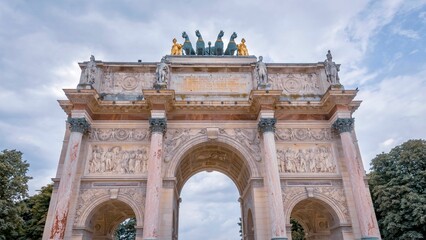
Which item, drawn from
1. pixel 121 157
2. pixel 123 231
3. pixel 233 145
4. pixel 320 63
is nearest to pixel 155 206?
pixel 121 157

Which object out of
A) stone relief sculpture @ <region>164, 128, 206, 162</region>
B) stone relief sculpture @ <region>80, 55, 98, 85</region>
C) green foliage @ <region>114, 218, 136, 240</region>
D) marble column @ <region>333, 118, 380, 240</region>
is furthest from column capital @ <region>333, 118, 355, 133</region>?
green foliage @ <region>114, 218, 136, 240</region>

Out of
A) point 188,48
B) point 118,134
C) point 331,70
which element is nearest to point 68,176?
point 118,134

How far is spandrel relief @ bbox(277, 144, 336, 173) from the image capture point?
17.8 metres

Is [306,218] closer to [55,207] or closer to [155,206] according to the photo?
[155,206]

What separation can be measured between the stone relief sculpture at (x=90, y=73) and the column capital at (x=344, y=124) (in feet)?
47.6

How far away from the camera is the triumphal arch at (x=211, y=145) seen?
16.2 meters

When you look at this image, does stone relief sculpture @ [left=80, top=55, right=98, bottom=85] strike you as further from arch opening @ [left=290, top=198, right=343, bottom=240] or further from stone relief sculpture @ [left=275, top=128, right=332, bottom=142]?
arch opening @ [left=290, top=198, right=343, bottom=240]

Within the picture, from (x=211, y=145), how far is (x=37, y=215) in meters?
19.0

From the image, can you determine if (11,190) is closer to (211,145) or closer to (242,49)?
(211,145)

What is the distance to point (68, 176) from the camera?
1605 centimetres

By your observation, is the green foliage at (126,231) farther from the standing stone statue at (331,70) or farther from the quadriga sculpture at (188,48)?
the standing stone statue at (331,70)

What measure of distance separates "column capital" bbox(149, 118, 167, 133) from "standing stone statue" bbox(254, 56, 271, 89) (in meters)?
5.89

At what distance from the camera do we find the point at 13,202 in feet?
74.8

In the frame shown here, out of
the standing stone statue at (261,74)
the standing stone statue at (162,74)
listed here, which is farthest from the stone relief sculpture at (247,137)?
the standing stone statue at (162,74)
